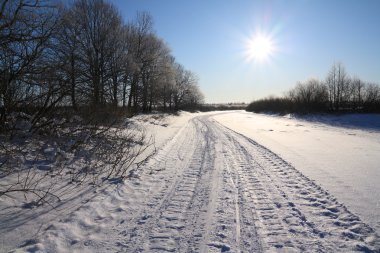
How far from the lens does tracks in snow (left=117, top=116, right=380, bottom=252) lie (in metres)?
3.56

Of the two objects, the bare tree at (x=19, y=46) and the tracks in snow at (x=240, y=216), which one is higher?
the bare tree at (x=19, y=46)

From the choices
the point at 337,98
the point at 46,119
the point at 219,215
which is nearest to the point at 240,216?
the point at 219,215

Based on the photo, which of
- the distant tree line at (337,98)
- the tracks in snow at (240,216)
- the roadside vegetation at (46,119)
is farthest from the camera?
the distant tree line at (337,98)

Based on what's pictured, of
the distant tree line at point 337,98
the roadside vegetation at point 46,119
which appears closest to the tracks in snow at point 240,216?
the roadside vegetation at point 46,119

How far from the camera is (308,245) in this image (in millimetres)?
3525

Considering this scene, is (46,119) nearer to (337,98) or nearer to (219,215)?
(219,215)

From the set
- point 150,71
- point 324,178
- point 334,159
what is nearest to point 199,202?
point 324,178

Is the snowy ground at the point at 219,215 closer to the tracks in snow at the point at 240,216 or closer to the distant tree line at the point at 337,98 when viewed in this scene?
the tracks in snow at the point at 240,216

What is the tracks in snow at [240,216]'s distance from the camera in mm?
3557

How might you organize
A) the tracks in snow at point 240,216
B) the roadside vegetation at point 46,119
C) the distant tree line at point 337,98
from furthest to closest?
the distant tree line at point 337,98
the roadside vegetation at point 46,119
the tracks in snow at point 240,216

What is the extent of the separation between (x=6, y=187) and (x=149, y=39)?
3229 centimetres

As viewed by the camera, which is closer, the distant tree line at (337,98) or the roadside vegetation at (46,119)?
the roadside vegetation at (46,119)

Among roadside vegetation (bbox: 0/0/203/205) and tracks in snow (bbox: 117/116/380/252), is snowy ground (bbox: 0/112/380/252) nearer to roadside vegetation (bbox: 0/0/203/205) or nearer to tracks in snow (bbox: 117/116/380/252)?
tracks in snow (bbox: 117/116/380/252)

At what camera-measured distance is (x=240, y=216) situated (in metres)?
4.43
